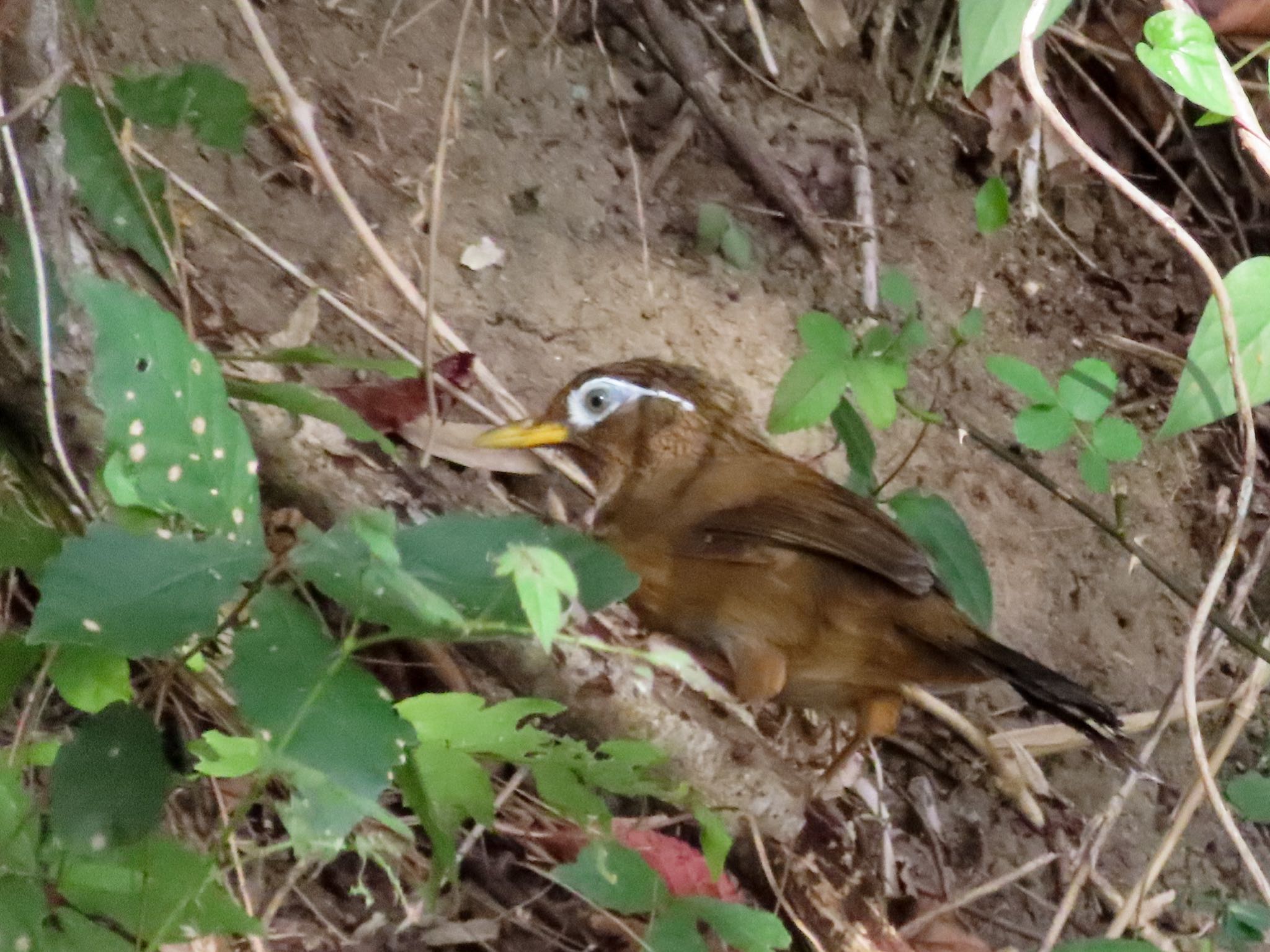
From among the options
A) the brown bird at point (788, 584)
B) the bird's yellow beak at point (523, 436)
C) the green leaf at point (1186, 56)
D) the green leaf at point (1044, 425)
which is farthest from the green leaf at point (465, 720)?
the green leaf at point (1044, 425)

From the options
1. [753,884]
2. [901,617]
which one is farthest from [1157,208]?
[753,884]

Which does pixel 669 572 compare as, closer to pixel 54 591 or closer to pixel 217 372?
pixel 217 372

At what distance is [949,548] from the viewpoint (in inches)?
107

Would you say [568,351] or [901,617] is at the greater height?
[568,351]

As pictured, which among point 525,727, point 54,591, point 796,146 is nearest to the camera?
point 54,591

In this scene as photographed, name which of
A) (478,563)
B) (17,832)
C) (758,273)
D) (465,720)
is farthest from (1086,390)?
(17,832)

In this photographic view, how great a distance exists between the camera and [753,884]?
7.64ft

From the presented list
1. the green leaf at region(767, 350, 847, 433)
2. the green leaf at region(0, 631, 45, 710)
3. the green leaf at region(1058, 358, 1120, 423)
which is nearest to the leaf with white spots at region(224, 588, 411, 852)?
the green leaf at region(0, 631, 45, 710)

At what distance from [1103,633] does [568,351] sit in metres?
1.75

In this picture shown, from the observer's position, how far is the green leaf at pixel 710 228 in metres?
3.45

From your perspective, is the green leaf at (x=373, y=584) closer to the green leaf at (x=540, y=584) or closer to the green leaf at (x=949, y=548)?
the green leaf at (x=540, y=584)

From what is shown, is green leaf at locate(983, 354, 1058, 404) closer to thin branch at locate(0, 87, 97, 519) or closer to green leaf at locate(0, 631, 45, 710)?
thin branch at locate(0, 87, 97, 519)

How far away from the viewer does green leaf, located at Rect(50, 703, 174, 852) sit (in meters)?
1.36

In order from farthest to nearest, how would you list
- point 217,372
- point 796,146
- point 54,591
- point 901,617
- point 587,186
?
1. point 796,146
2. point 587,186
3. point 901,617
4. point 217,372
5. point 54,591
